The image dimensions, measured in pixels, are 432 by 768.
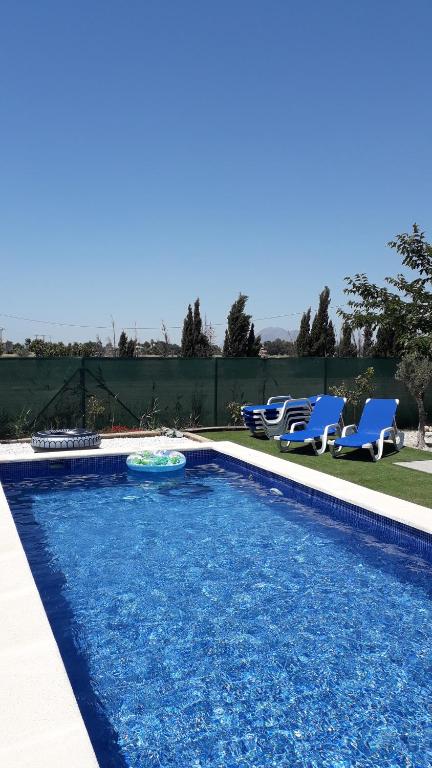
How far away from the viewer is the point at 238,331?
36.3 m

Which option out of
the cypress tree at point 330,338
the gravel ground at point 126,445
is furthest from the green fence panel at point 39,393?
the cypress tree at point 330,338

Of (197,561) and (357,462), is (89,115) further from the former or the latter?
(197,561)

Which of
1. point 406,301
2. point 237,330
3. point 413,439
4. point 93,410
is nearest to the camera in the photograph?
point 406,301

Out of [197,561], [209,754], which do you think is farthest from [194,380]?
[209,754]

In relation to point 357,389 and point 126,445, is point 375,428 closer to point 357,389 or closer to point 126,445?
point 357,389

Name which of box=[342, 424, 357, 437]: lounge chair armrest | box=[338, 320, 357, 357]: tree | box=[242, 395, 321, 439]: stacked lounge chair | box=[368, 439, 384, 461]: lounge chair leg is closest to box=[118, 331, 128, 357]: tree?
box=[338, 320, 357, 357]: tree

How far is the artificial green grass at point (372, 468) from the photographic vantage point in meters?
Result: 7.60

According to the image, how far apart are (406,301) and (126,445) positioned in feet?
20.6

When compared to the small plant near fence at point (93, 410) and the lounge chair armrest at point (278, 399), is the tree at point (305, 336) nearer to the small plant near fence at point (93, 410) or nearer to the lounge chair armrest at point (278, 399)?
the lounge chair armrest at point (278, 399)

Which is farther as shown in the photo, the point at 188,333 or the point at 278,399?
→ the point at 188,333

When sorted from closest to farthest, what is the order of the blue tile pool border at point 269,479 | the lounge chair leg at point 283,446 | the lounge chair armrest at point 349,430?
the blue tile pool border at point 269,479, the lounge chair leg at point 283,446, the lounge chair armrest at point 349,430

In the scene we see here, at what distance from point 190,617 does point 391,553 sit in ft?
7.97

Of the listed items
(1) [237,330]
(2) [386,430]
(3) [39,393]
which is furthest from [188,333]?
(2) [386,430]

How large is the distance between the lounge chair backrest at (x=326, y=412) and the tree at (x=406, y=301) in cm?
268
